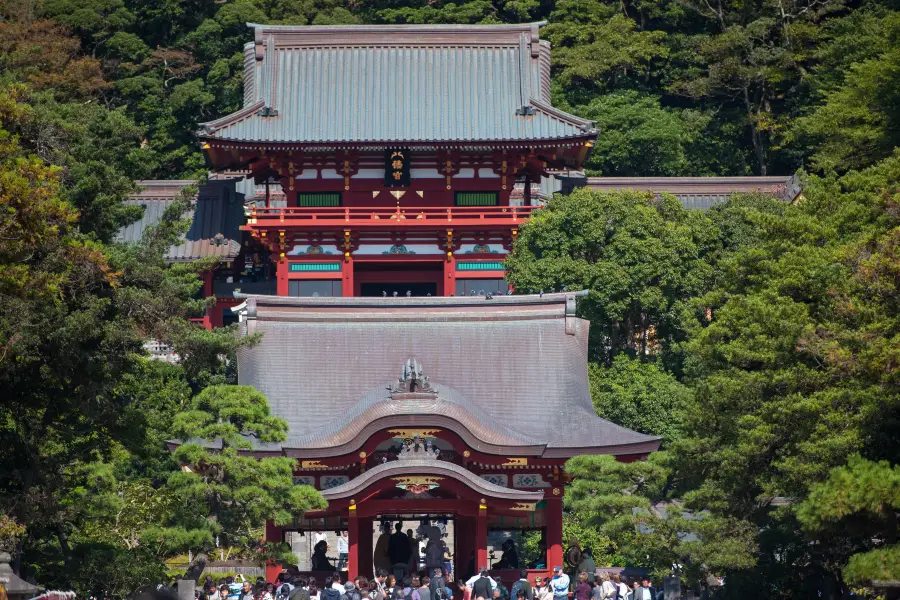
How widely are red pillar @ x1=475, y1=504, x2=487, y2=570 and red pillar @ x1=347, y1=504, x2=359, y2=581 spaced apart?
6.79 feet

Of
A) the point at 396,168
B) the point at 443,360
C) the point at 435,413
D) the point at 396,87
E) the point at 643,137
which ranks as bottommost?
the point at 435,413

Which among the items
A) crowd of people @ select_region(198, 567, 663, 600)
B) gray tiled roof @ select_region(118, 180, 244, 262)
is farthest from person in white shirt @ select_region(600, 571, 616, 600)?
gray tiled roof @ select_region(118, 180, 244, 262)

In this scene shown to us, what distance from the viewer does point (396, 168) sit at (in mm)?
45750

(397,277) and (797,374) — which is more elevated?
(397,277)

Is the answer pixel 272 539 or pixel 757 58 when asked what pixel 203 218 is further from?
pixel 272 539

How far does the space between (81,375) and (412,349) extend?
446 inches

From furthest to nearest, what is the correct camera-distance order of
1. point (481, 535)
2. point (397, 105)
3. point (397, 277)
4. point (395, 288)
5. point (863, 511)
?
point (397, 105), point (395, 288), point (397, 277), point (481, 535), point (863, 511)

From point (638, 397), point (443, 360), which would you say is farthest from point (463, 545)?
point (638, 397)

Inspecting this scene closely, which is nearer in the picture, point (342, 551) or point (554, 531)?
point (554, 531)

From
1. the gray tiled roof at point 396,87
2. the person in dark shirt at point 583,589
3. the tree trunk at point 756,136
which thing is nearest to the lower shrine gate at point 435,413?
the person in dark shirt at point 583,589

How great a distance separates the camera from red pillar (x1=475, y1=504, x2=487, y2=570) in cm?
2964

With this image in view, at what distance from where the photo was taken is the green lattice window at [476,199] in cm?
4588

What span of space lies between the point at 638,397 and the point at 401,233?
11802 millimetres

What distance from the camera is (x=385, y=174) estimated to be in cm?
4606
